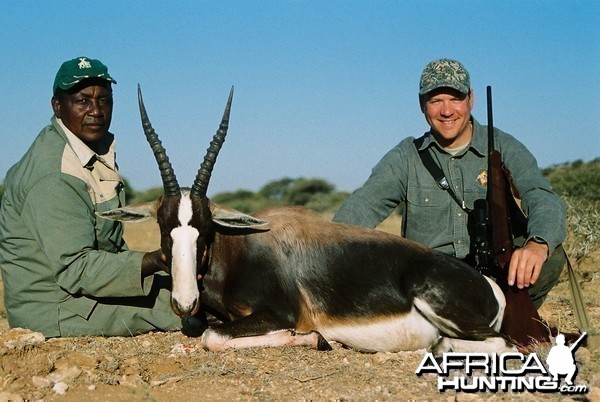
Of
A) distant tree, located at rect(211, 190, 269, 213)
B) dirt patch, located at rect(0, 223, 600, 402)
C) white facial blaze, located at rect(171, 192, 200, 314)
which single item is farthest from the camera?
distant tree, located at rect(211, 190, 269, 213)

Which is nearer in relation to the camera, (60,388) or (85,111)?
(60,388)

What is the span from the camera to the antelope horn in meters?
5.89

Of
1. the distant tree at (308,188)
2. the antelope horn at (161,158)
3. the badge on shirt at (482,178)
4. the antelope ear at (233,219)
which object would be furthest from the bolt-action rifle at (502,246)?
the distant tree at (308,188)

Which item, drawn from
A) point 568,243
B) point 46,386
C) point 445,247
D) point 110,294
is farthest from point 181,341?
point 568,243

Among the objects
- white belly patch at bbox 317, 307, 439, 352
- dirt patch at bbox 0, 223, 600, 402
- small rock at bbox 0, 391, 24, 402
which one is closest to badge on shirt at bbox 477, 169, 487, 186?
A: white belly patch at bbox 317, 307, 439, 352

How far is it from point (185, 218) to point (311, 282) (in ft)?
3.68

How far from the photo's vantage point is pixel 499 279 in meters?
6.04

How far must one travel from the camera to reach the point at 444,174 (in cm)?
708

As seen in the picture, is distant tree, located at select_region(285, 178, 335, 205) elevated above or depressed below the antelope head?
below

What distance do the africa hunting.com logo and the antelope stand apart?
1.51ft

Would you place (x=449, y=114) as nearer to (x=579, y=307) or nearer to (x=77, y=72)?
(x=579, y=307)

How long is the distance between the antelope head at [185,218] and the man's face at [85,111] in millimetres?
691

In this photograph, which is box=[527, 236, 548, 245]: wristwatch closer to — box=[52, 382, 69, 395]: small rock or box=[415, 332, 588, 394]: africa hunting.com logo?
box=[415, 332, 588, 394]: africa hunting.com logo

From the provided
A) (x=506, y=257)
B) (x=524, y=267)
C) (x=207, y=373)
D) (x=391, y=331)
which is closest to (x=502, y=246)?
(x=506, y=257)
